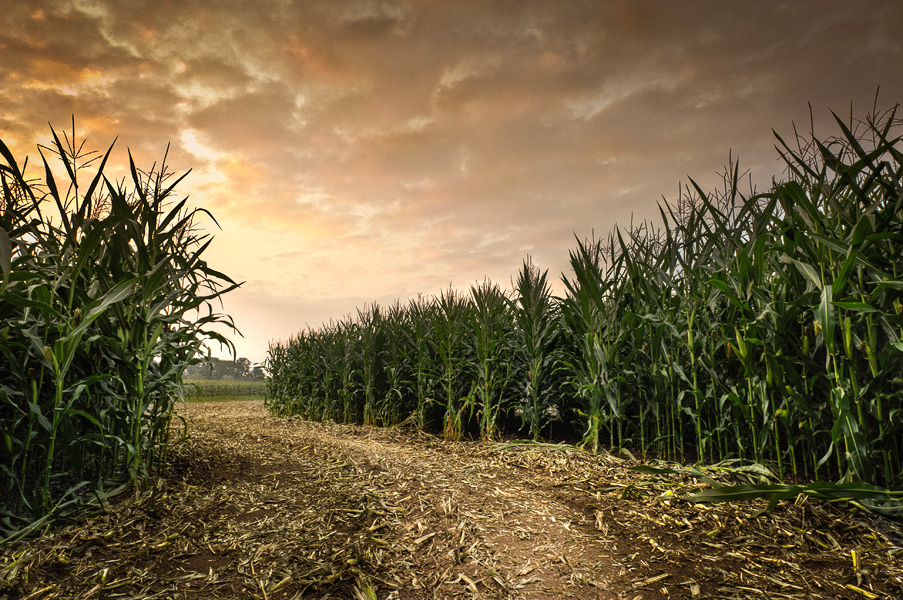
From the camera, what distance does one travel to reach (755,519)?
253 centimetres

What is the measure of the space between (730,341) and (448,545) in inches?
104

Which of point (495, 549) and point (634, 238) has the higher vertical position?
point (634, 238)

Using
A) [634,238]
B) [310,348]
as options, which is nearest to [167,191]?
[634,238]

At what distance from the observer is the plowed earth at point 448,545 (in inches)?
80.0

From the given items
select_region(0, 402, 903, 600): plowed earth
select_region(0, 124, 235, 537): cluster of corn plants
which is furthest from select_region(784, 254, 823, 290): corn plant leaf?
select_region(0, 124, 235, 537): cluster of corn plants

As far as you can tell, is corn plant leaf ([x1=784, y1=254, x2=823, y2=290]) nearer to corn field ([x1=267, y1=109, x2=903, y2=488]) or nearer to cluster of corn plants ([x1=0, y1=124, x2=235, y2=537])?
corn field ([x1=267, y1=109, x2=903, y2=488])

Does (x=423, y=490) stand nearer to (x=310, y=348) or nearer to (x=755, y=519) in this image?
(x=755, y=519)

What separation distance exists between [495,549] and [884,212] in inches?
126

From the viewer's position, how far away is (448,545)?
7.92ft

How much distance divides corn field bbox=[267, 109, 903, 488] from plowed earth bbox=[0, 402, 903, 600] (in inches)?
25.3

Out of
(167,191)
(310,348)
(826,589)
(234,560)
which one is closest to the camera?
(826,589)

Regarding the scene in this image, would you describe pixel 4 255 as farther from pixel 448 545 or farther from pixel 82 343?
pixel 448 545

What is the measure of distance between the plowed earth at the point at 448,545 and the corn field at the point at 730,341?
0.64 metres

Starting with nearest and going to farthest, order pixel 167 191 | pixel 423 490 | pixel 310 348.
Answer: pixel 167 191 → pixel 423 490 → pixel 310 348
